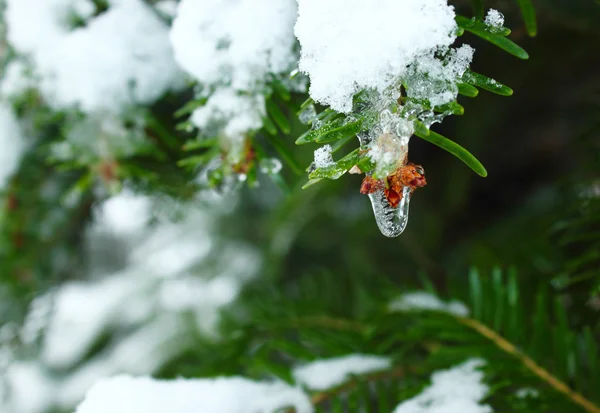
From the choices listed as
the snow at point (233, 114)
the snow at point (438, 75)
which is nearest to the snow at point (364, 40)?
the snow at point (438, 75)

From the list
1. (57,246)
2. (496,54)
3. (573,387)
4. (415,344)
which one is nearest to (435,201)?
(496,54)

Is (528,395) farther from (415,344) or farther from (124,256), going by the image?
(124,256)

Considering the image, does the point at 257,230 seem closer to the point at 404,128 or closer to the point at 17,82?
the point at 17,82

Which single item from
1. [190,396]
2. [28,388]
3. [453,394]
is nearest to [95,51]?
[190,396]

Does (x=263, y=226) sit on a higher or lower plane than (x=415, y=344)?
higher

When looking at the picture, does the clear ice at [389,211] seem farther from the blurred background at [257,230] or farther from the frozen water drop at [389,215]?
the blurred background at [257,230]

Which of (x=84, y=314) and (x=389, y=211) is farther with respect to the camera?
(x=84, y=314)
